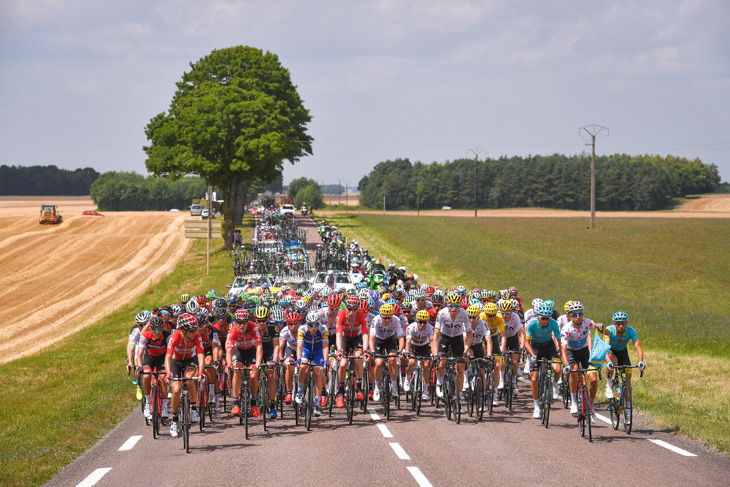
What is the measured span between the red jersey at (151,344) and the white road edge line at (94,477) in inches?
113

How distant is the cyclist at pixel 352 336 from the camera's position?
45.6ft

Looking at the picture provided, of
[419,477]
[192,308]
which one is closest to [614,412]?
[419,477]

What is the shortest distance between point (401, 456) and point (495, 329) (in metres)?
5.09

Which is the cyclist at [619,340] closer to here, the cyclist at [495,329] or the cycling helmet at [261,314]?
the cyclist at [495,329]

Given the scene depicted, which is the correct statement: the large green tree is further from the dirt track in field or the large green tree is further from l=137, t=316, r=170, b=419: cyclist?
l=137, t=316, r=170, b=419: cyclist

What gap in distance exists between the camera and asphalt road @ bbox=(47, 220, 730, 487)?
9.47m

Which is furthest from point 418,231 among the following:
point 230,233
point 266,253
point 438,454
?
point 438,454

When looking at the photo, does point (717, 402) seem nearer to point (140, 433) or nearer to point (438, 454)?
point (438, 454)

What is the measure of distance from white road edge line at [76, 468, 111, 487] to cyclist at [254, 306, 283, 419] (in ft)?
11.1

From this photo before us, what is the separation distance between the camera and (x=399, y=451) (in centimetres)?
1097

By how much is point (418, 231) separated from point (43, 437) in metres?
66.3

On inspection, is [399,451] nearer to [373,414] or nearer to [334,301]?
[373,414]

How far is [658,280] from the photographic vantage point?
44375 millimetres

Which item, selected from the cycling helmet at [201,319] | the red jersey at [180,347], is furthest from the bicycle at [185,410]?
the cycling helmet at [201,319]
